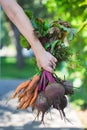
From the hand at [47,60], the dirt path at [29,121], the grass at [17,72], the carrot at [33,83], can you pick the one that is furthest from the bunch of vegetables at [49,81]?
the grass at [17,72]

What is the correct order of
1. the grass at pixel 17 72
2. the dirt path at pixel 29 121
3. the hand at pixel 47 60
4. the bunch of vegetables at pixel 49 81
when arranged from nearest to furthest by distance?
the hand at pixel 47 60
the bunch of vegetables at pixel 49 81
the dirt path at pixel 29 121
the grass at pixel 17 72

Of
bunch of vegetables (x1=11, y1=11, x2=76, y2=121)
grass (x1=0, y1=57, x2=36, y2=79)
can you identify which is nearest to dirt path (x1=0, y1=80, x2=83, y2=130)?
bunch of vegetables (x1=11, y1=11, x2=76, y2=121)

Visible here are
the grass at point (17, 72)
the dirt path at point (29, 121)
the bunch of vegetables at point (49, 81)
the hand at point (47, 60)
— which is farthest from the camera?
the grass at point (17, 72)

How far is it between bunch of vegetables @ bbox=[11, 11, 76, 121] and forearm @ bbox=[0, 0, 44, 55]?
0.06 meters

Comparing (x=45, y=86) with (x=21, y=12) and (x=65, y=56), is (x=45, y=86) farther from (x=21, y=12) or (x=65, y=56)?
(x=21, y=12)

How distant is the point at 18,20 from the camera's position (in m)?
2.58

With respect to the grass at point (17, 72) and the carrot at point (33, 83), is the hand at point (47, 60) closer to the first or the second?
the carrot at point (33, 83)

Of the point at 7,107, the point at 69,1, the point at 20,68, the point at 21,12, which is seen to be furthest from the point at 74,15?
the point at 20,68

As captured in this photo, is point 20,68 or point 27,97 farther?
point 20,68

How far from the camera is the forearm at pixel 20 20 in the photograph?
2.57 m

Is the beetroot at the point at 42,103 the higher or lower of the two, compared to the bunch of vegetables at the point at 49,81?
lower

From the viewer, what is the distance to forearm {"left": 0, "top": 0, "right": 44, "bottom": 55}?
8.45 ft

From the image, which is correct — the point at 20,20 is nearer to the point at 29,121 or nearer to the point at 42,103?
the point at 42,103

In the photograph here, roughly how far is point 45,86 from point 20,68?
3104 centimetres
